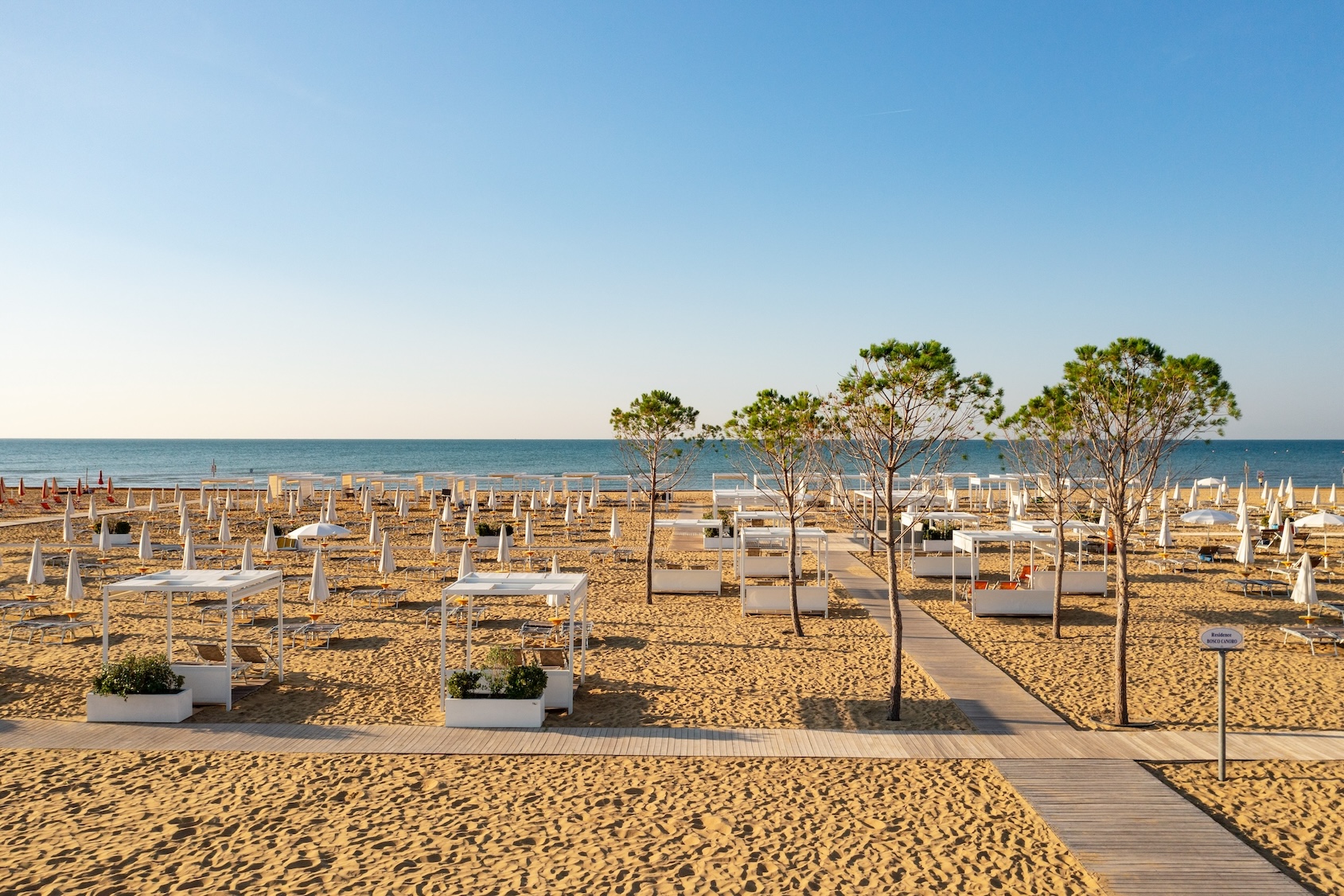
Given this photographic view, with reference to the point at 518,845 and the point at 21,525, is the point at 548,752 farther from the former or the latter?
the point at 21,525

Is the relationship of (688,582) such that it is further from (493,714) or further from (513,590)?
(493,714)

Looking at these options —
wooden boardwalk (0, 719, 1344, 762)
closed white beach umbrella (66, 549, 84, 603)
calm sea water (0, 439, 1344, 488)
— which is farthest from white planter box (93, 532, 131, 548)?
calm sea water (0, 439, 1344, 488)

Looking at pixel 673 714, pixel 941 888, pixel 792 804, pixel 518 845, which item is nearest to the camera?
pixel 941 888

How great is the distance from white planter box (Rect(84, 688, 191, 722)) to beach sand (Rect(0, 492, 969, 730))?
402 millimetres

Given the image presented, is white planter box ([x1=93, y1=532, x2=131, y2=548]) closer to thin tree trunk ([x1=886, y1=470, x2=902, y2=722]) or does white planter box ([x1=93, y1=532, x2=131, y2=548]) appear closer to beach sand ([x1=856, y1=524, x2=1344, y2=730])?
beach sand ([x1=856, y1=524, x2=1344, y2=730])

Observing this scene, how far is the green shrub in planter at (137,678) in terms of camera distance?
10070 mm

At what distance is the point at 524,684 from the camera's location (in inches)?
394

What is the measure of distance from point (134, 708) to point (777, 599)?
1129 cm

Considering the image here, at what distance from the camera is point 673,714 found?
10336 millimetres

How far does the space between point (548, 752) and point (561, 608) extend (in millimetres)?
7209

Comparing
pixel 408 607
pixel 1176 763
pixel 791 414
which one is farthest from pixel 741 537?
pixel 1176 763

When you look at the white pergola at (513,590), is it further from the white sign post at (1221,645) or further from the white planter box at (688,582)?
the white sign post at (1221,645)

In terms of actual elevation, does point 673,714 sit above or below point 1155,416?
below

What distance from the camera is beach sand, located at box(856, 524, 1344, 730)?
10.5 m
